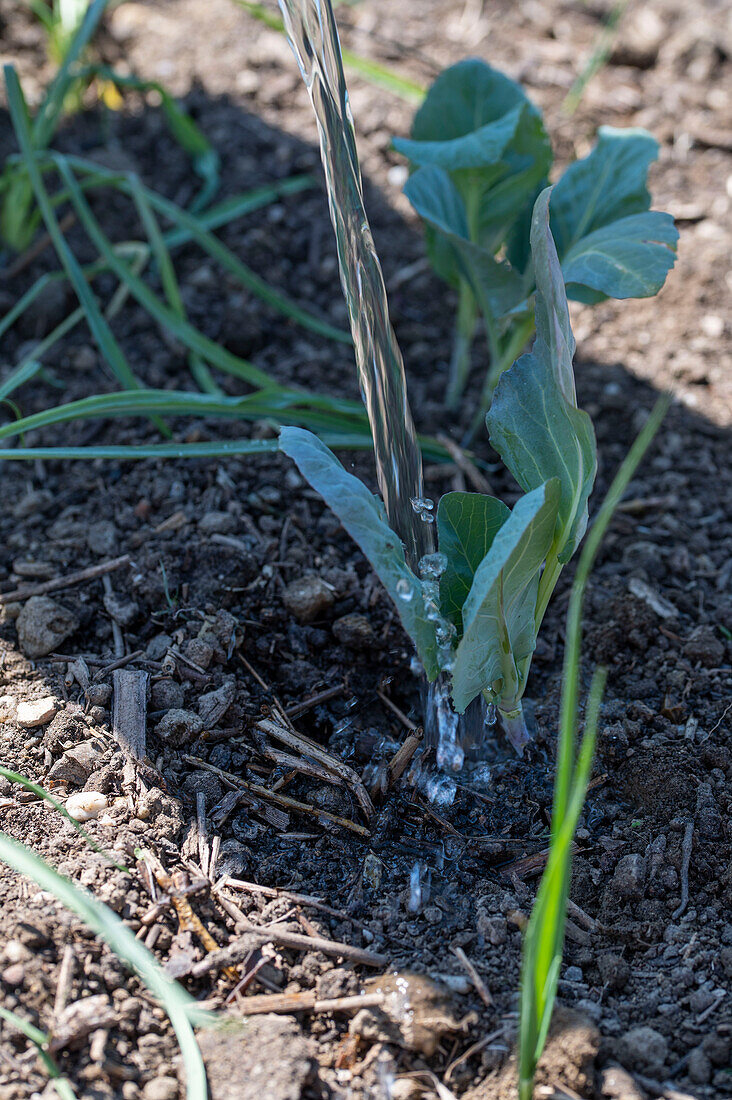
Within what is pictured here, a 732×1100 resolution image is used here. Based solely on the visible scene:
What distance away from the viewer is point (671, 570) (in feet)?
5.58

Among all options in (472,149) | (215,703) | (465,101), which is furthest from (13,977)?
(465,101)

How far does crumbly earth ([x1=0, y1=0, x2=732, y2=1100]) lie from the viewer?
103 centimetres

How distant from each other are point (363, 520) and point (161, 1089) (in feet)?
2.14

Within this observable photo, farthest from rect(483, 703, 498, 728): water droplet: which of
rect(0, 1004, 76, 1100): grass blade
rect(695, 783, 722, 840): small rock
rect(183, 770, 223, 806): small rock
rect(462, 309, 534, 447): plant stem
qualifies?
rect(0, 1004, 76, 1100): grass blade

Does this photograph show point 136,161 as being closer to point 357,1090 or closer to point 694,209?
point 694,209

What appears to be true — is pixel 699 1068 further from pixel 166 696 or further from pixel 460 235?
pixel 460 235

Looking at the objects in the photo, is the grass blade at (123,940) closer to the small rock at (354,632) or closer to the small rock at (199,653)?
the small rock at (199,653)

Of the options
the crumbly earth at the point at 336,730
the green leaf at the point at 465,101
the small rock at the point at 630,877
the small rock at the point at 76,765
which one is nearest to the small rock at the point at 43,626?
the crumbly earth at the point at 336,730

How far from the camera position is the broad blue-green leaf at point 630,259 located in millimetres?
1354

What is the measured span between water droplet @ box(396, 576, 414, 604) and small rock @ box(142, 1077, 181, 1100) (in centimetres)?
58

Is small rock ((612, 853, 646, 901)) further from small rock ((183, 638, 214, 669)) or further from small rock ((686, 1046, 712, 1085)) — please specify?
small rock ((183, 638, 214, 669))

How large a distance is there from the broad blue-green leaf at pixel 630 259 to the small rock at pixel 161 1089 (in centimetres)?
118

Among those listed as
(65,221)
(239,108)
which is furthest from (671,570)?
(239,108)

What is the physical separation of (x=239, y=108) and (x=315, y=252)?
705 millimetres
